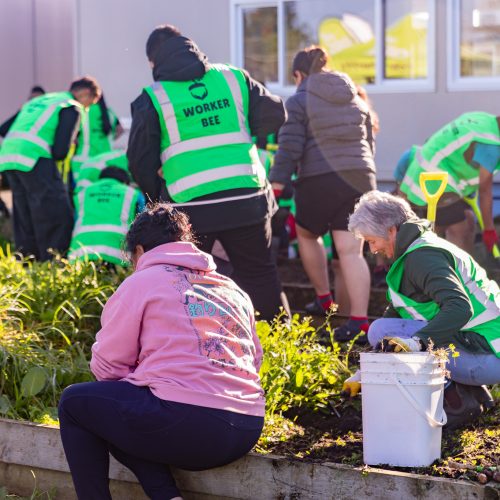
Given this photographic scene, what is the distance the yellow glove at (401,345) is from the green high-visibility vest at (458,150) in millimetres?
3243

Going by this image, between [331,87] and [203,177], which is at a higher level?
[331,87]

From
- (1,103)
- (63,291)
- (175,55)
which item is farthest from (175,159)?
(1,103)

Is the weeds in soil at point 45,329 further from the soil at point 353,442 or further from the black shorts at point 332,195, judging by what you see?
the black shorts at point 332,195

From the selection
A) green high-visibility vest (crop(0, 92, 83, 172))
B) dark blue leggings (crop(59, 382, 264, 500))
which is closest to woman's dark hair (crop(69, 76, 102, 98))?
green high-visibility vest (crop(0, 92, 83, 172))

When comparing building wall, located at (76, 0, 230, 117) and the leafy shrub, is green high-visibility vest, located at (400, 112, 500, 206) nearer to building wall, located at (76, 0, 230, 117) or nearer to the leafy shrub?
the leafy shrub

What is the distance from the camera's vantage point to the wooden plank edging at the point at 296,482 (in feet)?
11.9

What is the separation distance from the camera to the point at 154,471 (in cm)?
388

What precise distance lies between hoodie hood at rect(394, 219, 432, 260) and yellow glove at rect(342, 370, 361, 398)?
1.81 ft

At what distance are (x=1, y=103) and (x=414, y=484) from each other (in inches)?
466

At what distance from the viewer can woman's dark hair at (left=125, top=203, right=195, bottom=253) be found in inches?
154

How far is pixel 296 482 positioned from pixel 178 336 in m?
0.71

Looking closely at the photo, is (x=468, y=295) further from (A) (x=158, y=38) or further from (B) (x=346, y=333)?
(A) (x=158, y=38)

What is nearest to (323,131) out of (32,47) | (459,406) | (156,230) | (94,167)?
(459,406)

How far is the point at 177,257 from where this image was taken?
385 centimetres
